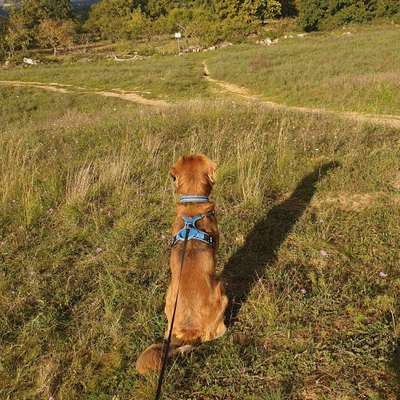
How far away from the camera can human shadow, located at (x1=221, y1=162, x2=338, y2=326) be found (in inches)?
146

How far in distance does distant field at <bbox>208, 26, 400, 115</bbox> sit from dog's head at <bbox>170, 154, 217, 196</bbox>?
31.9 feet

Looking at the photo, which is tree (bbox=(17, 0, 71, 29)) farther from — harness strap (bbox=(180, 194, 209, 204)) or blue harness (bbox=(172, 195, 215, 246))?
blue harness (bbox=(172, 195, 215, 246))

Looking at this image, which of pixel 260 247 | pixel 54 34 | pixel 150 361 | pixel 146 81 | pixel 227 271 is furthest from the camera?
pixel 54 34

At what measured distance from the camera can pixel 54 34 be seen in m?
62.9

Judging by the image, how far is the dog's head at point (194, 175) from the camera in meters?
3.32

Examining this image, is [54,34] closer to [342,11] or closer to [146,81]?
[342,11]

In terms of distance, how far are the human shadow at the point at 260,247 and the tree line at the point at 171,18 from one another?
5099 centimetres

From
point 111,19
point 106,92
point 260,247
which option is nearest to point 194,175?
point 260,247

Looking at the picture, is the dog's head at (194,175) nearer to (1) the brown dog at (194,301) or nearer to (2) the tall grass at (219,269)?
(1) the brown dog at (194,301)

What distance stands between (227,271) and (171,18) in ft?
238

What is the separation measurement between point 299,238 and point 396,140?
4.50 m

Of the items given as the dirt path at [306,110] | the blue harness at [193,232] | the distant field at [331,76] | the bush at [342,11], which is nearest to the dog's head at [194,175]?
the blue harness at [193,232]

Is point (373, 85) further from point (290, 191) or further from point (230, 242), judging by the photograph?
point (230, 242)

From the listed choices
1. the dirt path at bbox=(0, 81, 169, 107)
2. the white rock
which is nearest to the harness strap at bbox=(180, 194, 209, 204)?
the dirt path at bbox=(0, 81, 169, 107)
